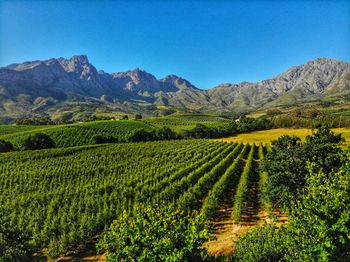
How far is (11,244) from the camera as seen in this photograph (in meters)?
27.7

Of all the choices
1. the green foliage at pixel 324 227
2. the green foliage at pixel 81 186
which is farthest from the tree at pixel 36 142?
the green foliage at pixel 324 227

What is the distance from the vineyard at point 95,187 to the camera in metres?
38.5

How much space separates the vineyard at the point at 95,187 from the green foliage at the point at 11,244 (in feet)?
14.1

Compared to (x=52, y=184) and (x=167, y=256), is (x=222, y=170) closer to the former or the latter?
(x=52, y=184)

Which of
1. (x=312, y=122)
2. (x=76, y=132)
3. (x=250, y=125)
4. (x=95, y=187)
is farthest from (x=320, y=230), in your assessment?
(x=250, y=125)

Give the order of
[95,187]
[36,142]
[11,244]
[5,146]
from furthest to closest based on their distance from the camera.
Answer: [36,142]
[5,146]
[95,187]
[11,244]

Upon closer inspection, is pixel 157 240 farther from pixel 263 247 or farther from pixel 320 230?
pixel 320 230

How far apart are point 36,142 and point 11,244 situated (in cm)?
8352

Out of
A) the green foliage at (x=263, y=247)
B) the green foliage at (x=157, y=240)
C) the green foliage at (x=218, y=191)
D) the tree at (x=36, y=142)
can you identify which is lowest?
the green foliage at (x=218, y=191)

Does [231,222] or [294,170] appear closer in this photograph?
[294,170]

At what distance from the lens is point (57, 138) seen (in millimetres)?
118500

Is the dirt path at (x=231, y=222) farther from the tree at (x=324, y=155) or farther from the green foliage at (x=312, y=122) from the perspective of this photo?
the green foliage at (x=312, y=122)

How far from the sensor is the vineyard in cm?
3850

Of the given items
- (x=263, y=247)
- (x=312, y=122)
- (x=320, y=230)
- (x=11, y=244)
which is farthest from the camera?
(x=312, y=122)
